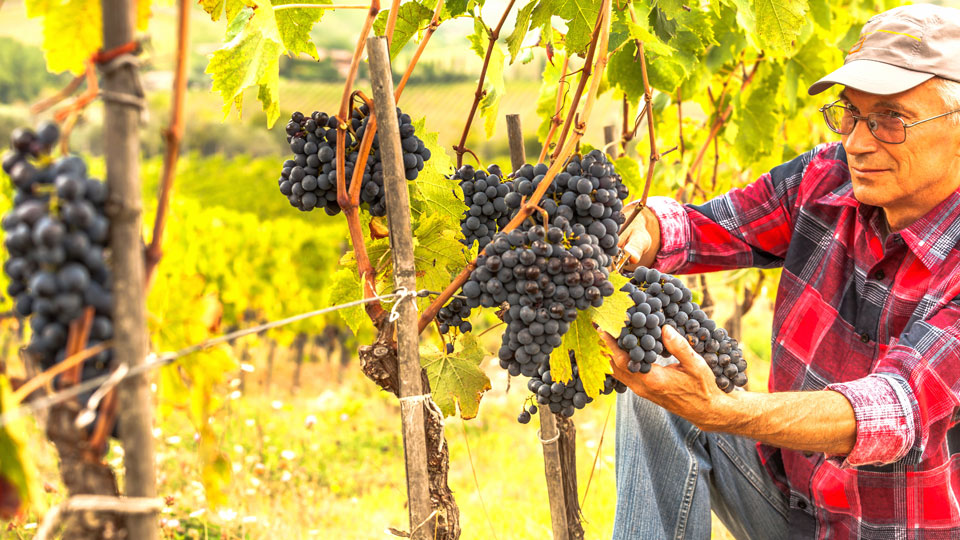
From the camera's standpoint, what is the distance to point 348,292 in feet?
6.84

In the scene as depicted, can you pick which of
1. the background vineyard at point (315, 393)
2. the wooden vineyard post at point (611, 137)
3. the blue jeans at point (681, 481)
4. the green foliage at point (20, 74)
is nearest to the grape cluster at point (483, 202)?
the background vineyard at point (315, 393)

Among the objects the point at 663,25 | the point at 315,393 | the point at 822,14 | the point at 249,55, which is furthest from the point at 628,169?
the point at 315,393

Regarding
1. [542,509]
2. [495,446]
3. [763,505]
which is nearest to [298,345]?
[495,446]

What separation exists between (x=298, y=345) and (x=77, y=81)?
25.3 ft

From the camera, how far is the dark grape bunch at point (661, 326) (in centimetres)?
179

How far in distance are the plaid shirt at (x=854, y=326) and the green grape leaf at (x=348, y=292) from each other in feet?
3.54

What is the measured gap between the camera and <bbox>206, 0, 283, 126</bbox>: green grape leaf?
1.58m

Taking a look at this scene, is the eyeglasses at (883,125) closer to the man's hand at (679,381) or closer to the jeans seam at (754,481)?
the man's hand at (679,381)

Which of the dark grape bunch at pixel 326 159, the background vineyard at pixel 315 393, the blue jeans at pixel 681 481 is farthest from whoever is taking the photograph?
the blue jeans at pixel 681 481

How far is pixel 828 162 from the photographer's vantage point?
2641 millimetres

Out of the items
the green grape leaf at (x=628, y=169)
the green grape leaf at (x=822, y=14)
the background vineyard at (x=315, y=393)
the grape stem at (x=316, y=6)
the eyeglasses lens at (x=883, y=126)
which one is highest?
the green grape leaf at (x=822, y=14)

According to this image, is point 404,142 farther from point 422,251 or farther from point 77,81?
point 77,81

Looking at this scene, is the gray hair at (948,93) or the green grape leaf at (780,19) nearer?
the green grape leaf at (780,19)

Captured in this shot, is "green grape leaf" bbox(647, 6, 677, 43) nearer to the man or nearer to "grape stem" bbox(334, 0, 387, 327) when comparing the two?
the man
